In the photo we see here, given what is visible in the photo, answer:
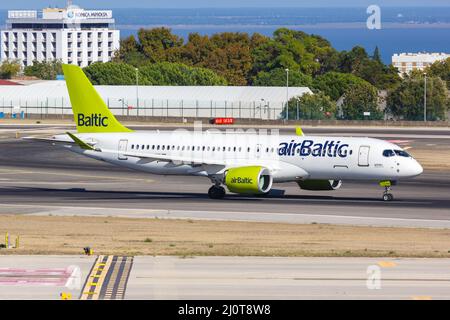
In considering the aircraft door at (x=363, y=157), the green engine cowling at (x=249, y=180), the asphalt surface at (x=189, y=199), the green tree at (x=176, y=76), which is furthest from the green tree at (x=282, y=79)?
the aircraft door at (x=363, y=157)

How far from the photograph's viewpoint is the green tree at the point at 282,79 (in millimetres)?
183125

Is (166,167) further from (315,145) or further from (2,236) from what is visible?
(2,236)

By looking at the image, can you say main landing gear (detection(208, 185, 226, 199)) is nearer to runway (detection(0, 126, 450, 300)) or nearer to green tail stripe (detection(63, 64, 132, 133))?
runway (detection(0, 126, 450, 300))

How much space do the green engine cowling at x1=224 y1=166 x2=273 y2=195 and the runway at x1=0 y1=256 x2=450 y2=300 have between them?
791 inches

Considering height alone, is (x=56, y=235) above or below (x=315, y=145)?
below

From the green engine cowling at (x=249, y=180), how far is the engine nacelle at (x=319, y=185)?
9.70 feet

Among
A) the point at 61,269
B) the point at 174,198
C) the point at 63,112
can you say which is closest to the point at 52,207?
the point at 174,198

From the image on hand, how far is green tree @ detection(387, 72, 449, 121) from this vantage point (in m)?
152

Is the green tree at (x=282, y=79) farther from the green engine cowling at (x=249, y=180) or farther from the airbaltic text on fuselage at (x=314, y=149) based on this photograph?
the green engine cowling at (x=249, y=180)

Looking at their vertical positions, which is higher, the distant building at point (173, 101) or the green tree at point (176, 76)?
the green tree at point (176, 76)

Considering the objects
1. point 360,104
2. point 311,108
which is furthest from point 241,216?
point 360,104

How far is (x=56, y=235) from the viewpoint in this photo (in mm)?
48375

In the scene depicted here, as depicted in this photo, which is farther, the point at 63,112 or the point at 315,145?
the point at 63,112

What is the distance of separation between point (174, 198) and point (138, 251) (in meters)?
21.6
